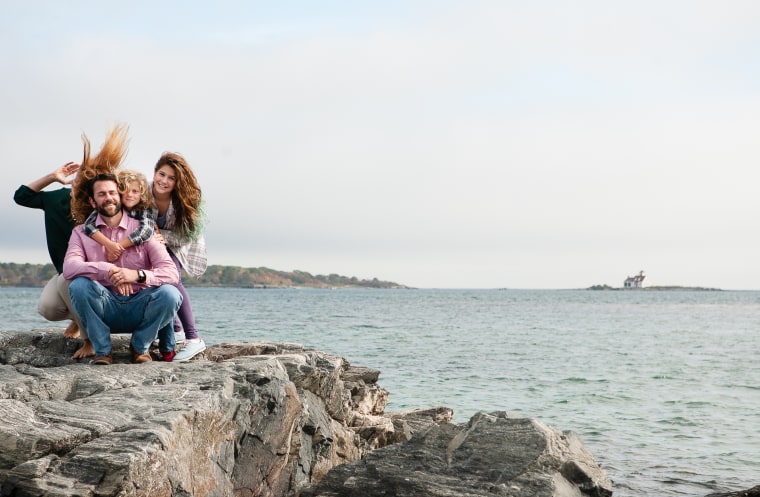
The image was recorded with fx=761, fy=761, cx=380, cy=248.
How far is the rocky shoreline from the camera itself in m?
5.20

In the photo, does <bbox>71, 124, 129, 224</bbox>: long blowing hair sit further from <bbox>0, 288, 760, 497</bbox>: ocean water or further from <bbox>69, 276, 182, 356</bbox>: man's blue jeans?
<bbox>0, 288, 760, 497</bbox>: ocean water

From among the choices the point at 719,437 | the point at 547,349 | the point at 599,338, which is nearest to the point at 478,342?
the point at 547,349

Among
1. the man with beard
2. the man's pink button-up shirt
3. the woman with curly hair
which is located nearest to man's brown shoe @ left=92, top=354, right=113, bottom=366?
the man with beard

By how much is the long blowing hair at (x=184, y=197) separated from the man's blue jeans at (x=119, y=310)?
86 cm

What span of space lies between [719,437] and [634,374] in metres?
10.8

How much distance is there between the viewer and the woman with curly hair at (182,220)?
799 centimetres

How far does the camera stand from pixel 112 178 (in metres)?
7.55

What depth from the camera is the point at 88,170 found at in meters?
7.71

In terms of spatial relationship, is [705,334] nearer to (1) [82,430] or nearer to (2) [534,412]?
(2) [534,412]

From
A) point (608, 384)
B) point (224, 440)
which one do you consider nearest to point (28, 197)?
point (224, 440)

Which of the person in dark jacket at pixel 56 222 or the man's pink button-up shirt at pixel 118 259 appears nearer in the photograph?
the man's pink button-up shirt at pixel 118 259

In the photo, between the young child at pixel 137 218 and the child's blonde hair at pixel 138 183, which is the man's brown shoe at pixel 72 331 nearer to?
the young child at pixel 137 218

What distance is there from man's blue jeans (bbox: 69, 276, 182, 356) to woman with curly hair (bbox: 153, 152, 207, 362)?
55cm

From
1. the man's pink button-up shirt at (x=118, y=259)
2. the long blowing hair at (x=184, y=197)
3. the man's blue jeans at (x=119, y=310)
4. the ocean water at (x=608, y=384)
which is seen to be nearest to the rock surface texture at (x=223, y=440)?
the man's blue jeans at (x=119, y=310)
